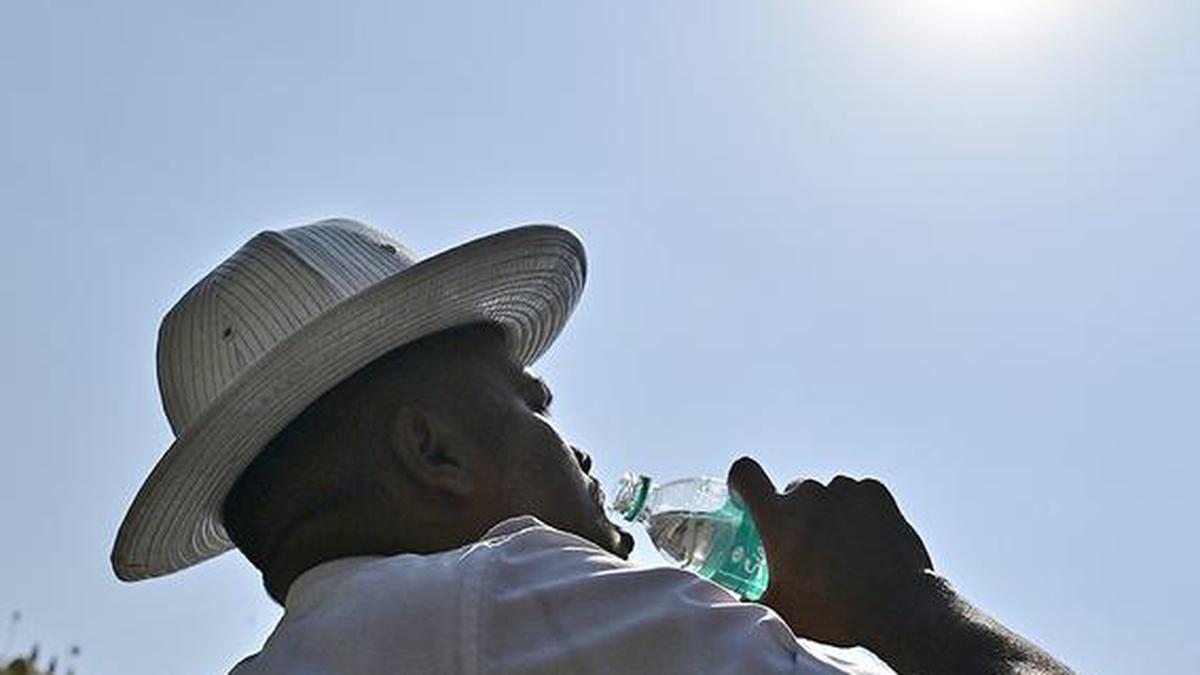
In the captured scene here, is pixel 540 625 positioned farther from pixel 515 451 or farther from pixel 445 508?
pixel 515 451

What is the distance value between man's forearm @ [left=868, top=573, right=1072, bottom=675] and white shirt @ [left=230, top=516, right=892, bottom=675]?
0.17ft

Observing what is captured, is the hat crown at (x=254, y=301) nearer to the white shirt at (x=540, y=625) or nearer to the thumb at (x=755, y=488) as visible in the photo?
the thumb at (x=755, y=488)

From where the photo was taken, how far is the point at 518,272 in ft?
13.4

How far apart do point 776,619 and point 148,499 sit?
177cm

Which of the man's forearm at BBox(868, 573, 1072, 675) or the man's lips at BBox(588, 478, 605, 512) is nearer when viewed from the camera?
the man's forearm at BBox(868, 573, 1072, 675)

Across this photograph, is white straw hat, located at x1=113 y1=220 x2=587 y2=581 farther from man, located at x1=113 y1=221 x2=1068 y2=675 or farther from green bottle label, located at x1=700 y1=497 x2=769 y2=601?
green bottle label, located at x1=700 y1=497 x2=769 y2=601

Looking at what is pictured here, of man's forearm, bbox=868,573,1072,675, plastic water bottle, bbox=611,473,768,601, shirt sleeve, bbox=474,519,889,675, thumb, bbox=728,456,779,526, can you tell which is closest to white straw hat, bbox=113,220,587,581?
plastic water bottle, bbox=611,473,768,601

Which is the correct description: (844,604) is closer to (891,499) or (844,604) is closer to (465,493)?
(891,499)

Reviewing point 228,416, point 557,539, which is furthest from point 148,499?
point 557,539

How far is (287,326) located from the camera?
12.9 ft

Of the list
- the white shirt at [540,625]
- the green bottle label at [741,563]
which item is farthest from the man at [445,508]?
the green bottle label at [741,563]

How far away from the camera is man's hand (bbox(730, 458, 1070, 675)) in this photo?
105 inches

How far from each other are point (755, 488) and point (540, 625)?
2.01ft

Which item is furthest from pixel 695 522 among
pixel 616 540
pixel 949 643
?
pixel 949 643
